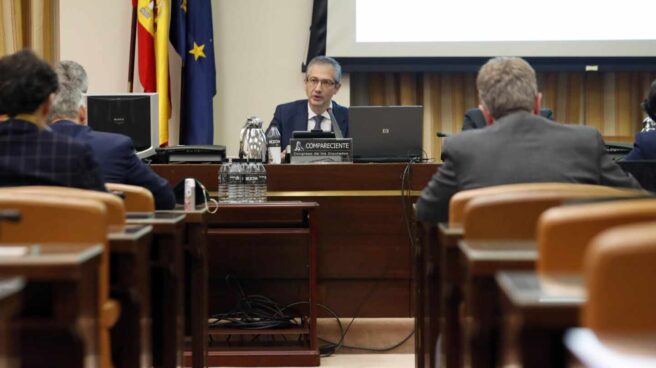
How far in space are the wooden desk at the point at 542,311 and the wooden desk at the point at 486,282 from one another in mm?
171

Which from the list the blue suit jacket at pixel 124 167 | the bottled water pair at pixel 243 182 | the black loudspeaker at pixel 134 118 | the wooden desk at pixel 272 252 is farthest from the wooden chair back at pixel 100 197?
the black loudspeaker at pixel 134 118

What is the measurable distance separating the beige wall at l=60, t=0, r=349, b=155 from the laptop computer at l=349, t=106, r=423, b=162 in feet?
6.92

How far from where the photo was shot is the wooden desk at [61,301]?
1.52 m

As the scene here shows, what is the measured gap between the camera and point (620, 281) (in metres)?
1.20

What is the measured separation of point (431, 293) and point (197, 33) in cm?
430

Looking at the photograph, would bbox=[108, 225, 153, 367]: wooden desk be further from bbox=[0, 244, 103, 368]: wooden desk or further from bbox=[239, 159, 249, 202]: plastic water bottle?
bbox=[239, 159, 249, 202]: plastic water bottle

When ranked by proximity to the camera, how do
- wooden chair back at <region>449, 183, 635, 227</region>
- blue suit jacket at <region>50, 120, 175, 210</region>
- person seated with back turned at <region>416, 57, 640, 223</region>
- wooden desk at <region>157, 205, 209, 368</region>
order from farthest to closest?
blue suit jacket at <region>50, 120, 175, 210</region> < wooden desk at <region>157, 205, 209, 368</region> < person seated with back turned at <region>416, 57, 640, 223</region> < wooden chair back at <region>449, 183, 635, 227</region>

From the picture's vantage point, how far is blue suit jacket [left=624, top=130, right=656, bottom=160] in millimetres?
3996

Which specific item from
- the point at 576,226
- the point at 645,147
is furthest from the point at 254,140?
the point at 576,226

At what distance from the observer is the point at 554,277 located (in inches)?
55.9

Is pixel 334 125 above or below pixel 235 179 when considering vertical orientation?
above

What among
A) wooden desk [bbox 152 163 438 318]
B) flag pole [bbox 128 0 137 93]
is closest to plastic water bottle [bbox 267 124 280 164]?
wooden desk [bbox 152 163 438 318]

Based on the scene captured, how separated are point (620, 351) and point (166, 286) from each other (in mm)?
1850

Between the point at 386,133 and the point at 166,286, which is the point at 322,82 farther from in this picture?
the point at 166,286
